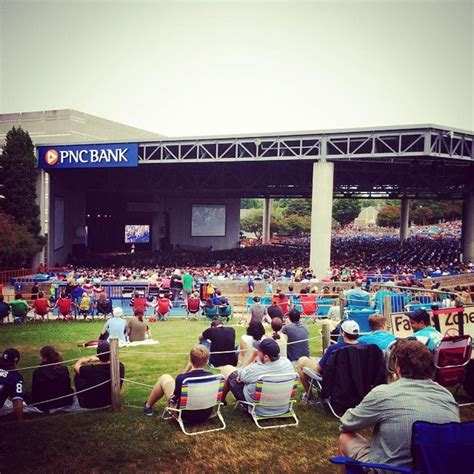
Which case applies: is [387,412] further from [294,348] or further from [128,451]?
[294,348]

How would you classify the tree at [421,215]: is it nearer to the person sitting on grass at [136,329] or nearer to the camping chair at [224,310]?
the camping chair at [224,310]

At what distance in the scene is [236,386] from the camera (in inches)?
239

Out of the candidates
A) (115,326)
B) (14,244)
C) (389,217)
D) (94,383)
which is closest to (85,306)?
(115,326)

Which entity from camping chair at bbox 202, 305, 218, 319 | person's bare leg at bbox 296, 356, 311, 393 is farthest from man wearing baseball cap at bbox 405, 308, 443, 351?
camping chair at bbox 202, 305, 218, 319

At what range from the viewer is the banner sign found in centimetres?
767

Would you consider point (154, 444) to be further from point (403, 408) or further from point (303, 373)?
point (403, 408)

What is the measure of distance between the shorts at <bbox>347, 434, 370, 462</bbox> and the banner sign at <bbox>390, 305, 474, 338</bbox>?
166 inches

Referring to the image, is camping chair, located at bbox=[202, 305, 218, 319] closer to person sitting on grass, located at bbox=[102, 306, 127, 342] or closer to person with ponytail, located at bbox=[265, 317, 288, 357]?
person sitting on grass, located at bbox=[102, 306, 127, 342]

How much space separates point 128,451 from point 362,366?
2.47 m

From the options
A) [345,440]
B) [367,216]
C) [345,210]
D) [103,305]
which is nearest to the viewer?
[345,440]

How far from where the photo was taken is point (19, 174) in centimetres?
3156

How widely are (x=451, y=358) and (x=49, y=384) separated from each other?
15.1 ft

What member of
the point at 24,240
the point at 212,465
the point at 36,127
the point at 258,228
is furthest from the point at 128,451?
the point at 258,228

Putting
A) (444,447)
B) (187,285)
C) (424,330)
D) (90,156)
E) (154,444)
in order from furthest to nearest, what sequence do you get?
1. (90,156)
2. (187,285)
3. (424,330)
4. (154,444)
5. (444,447)
